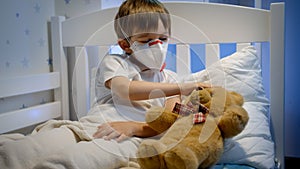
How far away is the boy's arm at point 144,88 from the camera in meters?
0.84

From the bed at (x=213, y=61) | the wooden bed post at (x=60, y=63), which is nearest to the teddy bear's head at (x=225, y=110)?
the bed at (x=213, y=61)

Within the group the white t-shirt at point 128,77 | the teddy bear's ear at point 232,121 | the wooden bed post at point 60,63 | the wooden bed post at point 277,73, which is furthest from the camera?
the wooden bed post at point 60,63

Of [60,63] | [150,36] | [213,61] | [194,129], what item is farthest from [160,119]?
[60,63]

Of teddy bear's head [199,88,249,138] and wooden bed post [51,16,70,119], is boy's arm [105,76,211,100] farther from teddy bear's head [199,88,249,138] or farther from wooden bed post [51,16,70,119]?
wooden bed post [51,16,70,119]

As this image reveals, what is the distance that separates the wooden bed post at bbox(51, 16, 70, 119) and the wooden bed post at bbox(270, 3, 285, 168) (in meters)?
0.75

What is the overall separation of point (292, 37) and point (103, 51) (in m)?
1.02

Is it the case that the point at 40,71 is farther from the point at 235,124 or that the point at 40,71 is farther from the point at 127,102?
the point at 235,124

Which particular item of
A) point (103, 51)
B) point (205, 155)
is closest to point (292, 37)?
point (103, 51)

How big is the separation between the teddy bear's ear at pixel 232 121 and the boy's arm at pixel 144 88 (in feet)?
0.38

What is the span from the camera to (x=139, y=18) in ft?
2.51

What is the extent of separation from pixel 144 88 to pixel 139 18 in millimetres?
177

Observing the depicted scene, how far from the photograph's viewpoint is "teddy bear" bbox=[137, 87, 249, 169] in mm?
621

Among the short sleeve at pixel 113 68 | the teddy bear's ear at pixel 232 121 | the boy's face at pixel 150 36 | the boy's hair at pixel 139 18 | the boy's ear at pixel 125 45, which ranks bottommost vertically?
the teddy bear's ear at pixel 232 121

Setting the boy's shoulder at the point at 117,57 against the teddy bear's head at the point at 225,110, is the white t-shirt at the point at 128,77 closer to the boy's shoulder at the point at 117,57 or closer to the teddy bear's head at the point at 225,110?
the boy's shoulder at the point at 117,57
